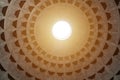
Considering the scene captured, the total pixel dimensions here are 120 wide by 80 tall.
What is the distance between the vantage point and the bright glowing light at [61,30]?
1201 centimetres

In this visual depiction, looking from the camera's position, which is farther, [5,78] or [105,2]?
[5,78]

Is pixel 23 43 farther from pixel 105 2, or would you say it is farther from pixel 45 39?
pixel 105 2

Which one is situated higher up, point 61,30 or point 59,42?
point 61,30

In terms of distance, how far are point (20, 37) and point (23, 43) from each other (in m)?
0.27

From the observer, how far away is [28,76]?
12859 millimetres

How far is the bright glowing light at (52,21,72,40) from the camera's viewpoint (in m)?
12.0

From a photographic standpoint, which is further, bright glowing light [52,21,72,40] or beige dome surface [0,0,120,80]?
bright glowing light [52,21,72,40]

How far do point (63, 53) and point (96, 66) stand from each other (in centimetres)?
121

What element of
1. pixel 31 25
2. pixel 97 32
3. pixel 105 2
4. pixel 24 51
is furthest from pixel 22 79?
pixel 105 2

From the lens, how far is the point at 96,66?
1281cm

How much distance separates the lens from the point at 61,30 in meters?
12.1

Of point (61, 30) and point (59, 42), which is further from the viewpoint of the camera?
point (59, 42)

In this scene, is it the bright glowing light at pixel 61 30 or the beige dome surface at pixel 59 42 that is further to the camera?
the bright glowing light at pixel 61 30

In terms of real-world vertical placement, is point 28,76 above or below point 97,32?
below
